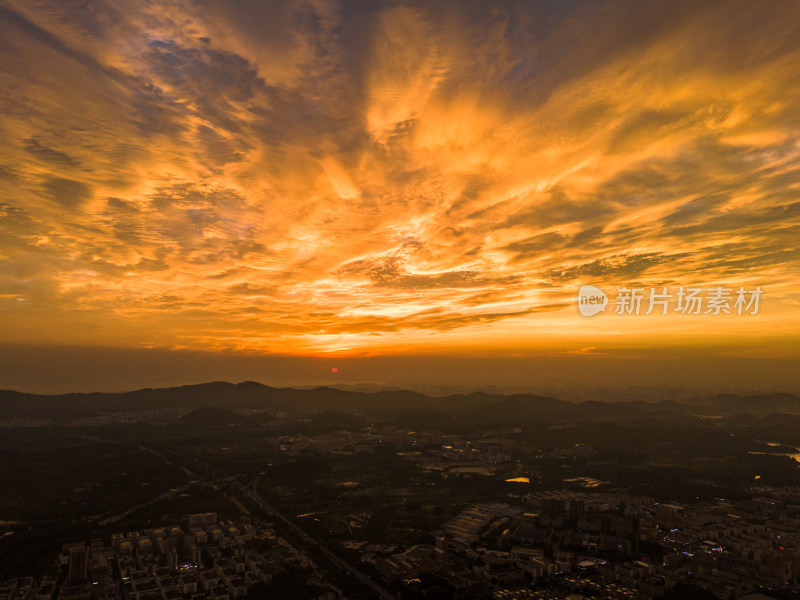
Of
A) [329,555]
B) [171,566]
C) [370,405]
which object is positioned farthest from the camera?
[370,405]

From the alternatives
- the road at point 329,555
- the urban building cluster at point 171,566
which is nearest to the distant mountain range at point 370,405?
the road at point 329,555

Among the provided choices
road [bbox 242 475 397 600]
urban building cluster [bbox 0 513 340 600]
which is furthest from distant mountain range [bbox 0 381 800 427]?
urban building cluster [bbox 0 513 340 600]

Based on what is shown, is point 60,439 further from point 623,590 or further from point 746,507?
point 746,507

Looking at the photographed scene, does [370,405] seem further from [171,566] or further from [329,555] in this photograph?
[171,566]

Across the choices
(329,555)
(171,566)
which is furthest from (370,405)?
(171,566)

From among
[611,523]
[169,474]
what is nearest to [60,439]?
[169,474]

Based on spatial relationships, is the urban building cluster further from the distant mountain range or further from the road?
the distant mountain range

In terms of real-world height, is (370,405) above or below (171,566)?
below

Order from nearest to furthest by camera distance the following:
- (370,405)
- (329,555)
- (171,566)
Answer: (171,566), (329,555), (370,405)
